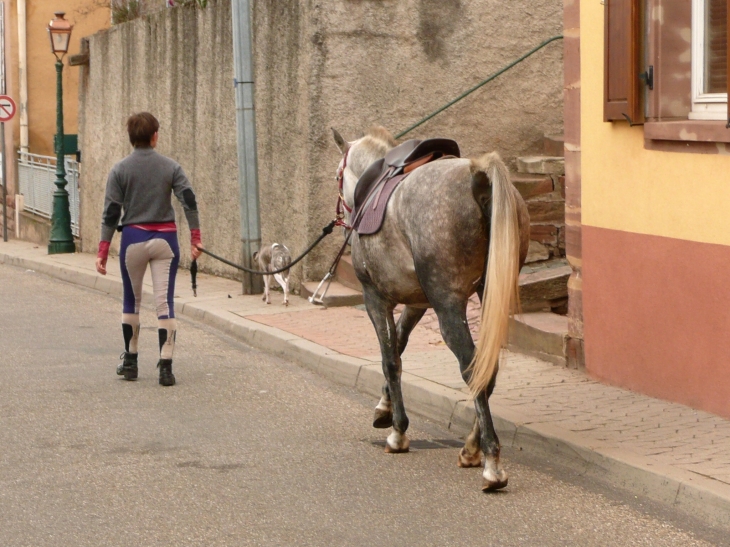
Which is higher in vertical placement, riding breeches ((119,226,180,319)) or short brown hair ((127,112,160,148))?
short brown hair ((127,112,160,148))

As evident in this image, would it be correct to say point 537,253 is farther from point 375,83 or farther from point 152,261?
point 152,261

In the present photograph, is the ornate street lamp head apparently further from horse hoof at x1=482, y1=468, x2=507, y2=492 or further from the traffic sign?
horse hoof at x1=482, y1=468, x2=507, y2=492

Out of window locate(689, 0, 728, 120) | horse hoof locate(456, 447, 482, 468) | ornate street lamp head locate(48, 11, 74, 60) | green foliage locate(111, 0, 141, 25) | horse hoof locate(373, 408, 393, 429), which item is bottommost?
horse hoof locate(456, 447, 482, 468)

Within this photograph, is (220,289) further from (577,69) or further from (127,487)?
(127,487)

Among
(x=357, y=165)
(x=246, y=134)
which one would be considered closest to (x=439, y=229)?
(x=357, y=165)

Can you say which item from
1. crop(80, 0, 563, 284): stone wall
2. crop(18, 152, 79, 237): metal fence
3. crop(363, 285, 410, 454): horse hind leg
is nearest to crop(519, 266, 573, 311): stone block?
crop(363, 285, 410, 454): horse hind leg

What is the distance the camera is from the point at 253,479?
248 inches

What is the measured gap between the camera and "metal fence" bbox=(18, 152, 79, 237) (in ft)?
80.8

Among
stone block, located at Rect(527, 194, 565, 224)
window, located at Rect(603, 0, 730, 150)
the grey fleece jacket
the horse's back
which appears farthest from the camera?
stone block, located at Rect(527, 194, 565, 224)

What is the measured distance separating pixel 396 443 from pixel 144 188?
3.25 meters

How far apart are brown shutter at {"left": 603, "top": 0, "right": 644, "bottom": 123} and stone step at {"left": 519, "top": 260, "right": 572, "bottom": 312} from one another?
7.55ft

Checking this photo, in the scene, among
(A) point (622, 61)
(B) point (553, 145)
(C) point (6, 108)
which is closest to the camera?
(A) point (622, 61)

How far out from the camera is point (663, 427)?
6.86 m

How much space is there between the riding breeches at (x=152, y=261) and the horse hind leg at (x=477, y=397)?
11.2 ft
